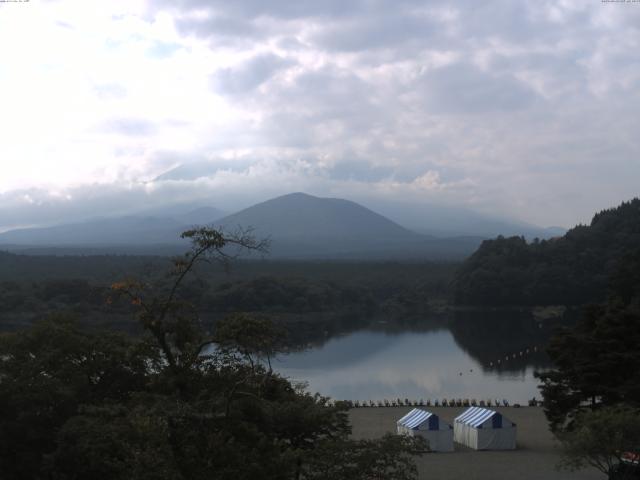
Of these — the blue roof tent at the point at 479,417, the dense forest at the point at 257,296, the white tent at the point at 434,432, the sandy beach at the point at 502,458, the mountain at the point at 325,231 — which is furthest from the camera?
the mountain at the point at 325,231

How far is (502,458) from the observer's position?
41.4ft

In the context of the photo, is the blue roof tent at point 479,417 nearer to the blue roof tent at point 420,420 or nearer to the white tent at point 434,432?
the white tent at point 434,432

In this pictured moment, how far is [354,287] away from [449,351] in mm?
21366

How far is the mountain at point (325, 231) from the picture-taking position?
151125 millimetres

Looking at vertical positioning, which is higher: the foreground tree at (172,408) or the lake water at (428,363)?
the foreground tree at (172,408)

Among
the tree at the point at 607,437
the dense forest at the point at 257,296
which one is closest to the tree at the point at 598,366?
the tree at the point at 607,437

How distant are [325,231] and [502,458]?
542 feet

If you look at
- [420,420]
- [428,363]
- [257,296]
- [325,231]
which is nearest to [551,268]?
[257,296]

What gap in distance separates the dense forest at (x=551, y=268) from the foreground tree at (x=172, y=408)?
136 ft

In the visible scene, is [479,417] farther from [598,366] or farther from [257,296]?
[257,296]

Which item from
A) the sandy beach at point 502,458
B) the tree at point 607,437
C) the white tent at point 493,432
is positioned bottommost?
the sandy beach at point 502,458

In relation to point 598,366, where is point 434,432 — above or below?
below

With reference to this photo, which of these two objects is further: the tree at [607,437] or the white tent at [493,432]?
the white tent at [493,432]

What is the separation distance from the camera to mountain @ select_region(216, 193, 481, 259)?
15112 centimetres
